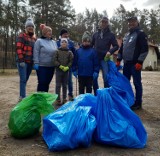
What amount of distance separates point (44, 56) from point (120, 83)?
1.62 metres

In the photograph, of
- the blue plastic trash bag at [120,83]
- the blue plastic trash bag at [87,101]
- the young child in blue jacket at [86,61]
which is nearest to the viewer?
the blue plastic trash bag at [87,101]

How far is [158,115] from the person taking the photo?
540cm

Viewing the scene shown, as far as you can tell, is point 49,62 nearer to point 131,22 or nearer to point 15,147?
point 131,22

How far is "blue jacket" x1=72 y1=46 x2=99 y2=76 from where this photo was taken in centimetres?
559

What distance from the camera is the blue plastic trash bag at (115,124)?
3480 millimetres

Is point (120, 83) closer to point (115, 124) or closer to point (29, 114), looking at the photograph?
point (115, 124)

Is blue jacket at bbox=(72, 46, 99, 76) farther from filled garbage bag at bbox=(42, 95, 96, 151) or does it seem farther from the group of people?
filled garbage bag at bbox=(42, 95, 96, 151)

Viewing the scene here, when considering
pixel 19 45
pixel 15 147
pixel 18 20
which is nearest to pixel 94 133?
pixel 15 147

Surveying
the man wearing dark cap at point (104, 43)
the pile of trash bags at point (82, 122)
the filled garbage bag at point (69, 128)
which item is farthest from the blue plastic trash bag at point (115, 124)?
the man wearing dark cap at point (104, 43)

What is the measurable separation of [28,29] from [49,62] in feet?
2.85

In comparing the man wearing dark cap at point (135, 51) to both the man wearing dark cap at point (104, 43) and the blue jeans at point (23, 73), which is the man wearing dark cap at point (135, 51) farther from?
the blue jeans at point (23, 73)

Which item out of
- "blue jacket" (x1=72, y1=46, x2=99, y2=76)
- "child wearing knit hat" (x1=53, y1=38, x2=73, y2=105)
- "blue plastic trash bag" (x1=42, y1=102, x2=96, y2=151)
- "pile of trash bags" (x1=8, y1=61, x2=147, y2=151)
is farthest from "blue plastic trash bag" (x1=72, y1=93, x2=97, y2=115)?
"child wearing knit hat" (x1=53, y1=38, x2=73, y2=105)

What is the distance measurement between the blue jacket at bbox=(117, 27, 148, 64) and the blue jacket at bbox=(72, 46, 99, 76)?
0.69 m

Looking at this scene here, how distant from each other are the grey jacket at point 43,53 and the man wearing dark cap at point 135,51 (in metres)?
1.53
